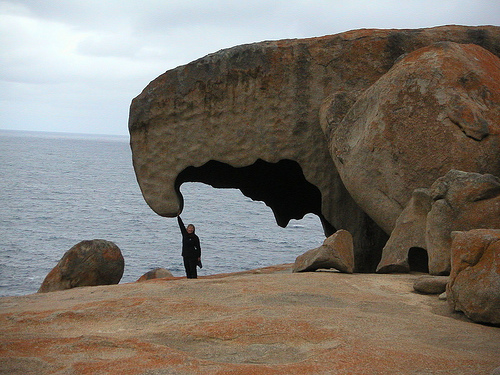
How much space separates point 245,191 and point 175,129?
4.15 metres

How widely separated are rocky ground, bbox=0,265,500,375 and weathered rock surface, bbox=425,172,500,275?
2.45 ft

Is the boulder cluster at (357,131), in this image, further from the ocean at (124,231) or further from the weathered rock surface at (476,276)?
the ocean at (124,231)

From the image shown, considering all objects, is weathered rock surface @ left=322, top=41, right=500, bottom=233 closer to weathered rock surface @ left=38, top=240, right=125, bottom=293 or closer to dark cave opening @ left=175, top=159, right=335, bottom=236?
dark cave opening @ left=175, top=159, right=335, bottom=236

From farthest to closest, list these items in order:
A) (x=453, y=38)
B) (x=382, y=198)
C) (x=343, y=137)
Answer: (x=453, y=38)
(x=343, y=137)
(x=382, y=198)

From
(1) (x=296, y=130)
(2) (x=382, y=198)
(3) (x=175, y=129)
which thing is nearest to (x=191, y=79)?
(3) (x=175, y=129)

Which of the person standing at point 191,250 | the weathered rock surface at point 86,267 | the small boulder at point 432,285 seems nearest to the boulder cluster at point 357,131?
the person standing at point 191,250

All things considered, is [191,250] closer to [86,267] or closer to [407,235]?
[86,267]

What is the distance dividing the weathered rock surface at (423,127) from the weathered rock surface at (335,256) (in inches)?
54.4

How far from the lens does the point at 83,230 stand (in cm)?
3347

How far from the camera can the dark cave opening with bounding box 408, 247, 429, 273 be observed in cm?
852

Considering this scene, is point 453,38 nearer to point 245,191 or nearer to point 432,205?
point 432,205

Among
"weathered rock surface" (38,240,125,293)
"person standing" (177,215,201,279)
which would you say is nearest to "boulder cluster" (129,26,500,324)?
"person standing" (177,215,201,279)

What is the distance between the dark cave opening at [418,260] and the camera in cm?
852

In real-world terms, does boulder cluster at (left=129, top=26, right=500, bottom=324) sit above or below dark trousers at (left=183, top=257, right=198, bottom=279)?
above
